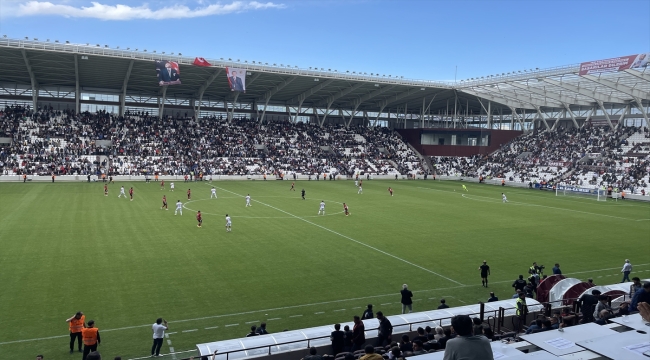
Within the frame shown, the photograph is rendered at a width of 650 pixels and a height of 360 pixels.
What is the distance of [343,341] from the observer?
1007 cm

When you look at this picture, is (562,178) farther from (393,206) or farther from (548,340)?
(548,340)

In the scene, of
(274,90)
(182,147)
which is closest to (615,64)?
(274,90)

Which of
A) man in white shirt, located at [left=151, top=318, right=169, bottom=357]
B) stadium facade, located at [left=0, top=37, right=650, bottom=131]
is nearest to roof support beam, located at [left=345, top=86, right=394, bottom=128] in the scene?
stadium facade, located at [left=0, top=37, right=650, bottom=131]

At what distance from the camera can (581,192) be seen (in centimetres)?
5375

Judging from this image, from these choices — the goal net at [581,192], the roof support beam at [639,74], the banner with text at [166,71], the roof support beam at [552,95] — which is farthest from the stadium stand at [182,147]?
the roof support beam at [639,74]

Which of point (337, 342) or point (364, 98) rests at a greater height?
point (364, 98)

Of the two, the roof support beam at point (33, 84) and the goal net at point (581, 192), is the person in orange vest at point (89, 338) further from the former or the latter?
the goal net at point (581, 192)

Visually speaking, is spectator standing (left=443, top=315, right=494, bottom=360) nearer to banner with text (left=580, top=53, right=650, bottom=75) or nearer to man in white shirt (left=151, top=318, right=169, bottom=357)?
man in white shirt (left=151, top=318, right=169, bottom=357)

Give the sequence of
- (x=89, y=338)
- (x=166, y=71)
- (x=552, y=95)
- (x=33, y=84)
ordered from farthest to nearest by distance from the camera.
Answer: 1. (x=552, y=95)
2. (x=33, y=84)
3. (x=166, y=71)
4. (x=89, y=338)

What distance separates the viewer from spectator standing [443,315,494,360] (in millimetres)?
4531

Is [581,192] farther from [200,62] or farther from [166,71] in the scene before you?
[166,71]

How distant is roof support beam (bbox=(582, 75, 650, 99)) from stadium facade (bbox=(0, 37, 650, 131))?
12 centimetres

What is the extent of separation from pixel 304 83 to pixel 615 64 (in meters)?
38.7

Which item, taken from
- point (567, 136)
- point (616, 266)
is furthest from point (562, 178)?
point (616, 266)
